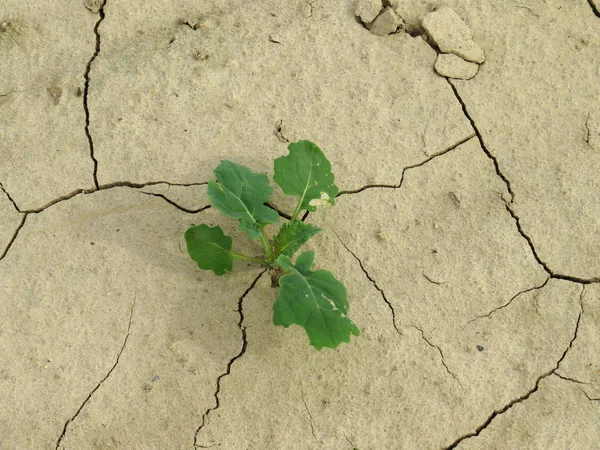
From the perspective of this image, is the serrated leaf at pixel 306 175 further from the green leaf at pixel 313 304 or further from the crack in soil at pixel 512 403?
the crack in soil at pixel 512 403

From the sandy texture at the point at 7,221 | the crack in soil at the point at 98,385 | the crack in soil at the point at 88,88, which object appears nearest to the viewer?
the crack in soil at the point at 98,385

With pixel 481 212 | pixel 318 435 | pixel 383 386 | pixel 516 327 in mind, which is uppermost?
pixel 481 212

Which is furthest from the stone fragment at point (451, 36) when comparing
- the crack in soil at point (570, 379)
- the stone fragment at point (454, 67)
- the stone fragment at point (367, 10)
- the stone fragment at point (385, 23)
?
the crack in soil at point (570, 379)

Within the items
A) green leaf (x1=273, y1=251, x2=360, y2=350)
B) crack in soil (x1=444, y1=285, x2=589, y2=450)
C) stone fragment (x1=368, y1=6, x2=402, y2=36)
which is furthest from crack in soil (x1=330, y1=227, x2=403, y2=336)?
stone fragment (x1=368, y1=6, x2=402, y2=36)

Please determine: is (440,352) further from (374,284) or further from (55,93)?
(55,93)

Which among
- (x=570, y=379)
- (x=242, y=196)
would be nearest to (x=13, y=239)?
(x=242, y=196)

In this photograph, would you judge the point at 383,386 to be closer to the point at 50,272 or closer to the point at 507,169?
the point at 507,169

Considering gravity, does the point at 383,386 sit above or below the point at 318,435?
above

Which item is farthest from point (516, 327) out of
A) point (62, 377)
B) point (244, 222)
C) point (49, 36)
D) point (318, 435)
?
point (49, 36)
